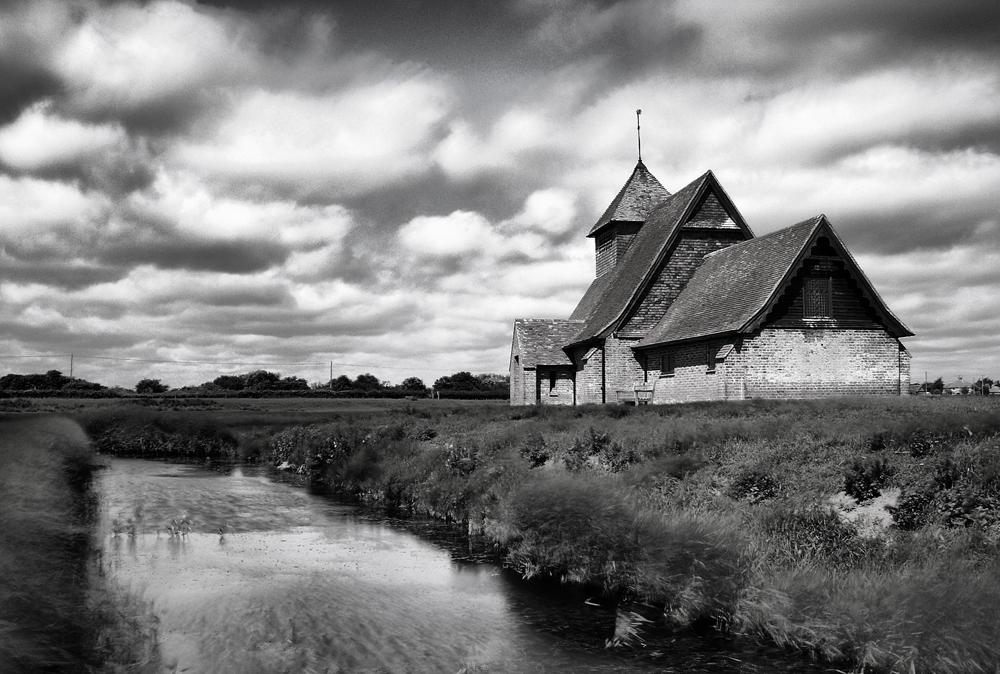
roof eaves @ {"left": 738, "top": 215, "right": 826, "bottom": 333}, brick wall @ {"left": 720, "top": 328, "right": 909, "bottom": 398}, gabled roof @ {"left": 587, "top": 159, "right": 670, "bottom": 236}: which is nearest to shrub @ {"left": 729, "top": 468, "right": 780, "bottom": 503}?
roof eaves @ {"left": 738, "top": 215, "right": 826, "bottom": 333}

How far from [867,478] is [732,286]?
19.1 m

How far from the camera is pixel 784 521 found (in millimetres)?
10617

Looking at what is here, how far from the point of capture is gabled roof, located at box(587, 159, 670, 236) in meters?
41.3

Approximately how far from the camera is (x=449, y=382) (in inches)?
3509

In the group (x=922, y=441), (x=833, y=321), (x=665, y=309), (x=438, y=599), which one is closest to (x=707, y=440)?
(x=922, y=441)

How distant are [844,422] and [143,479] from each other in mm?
22593

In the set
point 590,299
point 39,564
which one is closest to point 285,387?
point 590,299

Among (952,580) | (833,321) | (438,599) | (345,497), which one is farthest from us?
(833,321)

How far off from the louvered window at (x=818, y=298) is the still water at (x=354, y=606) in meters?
17.5

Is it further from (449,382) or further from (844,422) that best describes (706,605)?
(449,382)

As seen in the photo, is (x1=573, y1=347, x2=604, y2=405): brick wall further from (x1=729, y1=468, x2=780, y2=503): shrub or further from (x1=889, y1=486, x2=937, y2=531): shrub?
(x1=889, y1=486, x2=937, y2=531): shrub

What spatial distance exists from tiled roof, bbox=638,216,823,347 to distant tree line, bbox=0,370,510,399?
4670 centimetres

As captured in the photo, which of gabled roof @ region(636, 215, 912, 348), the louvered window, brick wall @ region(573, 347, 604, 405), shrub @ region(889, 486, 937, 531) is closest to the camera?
shrub @ region(889, 486, 937, 531)

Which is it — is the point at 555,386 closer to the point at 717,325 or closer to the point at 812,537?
the point at 717,325
